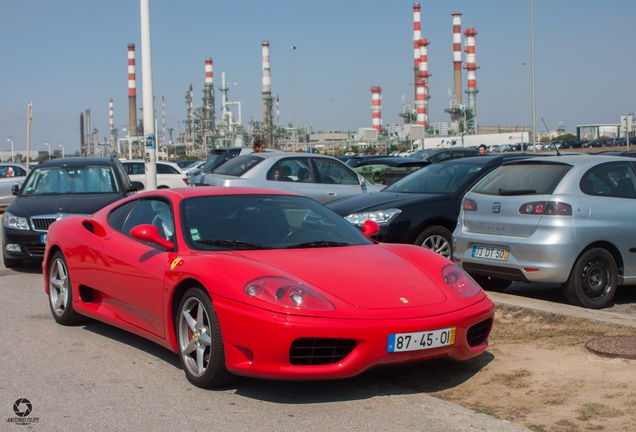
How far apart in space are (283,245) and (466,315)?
1.36 meters

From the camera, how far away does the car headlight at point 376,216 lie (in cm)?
926

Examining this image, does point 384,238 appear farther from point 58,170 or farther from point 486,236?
point 58,170

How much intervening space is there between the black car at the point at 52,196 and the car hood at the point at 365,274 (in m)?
5.77

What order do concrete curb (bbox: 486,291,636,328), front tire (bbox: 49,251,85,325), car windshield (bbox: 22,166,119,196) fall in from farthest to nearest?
car windshield (bbox: 22,166,119,196)
front tire (bbox: 49,251,85,325)
concrete curb (bbox: 486,291,636,328)

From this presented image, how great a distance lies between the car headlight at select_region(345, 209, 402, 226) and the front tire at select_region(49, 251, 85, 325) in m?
3.51

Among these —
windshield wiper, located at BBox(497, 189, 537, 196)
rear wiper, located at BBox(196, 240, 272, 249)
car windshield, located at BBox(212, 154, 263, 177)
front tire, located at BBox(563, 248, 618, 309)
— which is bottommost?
front tire, located at BBox(563, 248, 618, 309)

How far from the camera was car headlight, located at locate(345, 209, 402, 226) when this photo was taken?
30.4 feet

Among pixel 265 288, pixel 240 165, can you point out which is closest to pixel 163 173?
pixel 240 165

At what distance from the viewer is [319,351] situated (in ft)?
15.1

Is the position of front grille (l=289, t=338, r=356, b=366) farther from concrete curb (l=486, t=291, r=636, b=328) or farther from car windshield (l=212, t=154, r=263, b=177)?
car windshield (l=212, t=154, r=263, b=177)

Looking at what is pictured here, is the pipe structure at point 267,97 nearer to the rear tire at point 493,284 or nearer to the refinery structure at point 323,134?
the refinery structure at point 323,134

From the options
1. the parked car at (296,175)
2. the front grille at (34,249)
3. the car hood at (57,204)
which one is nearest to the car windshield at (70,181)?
the car hood at (57,204)

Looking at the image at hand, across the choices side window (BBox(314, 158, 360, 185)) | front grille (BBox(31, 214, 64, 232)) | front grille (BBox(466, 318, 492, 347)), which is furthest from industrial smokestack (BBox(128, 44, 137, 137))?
front grille (BBox(466, 318, 492, 347))

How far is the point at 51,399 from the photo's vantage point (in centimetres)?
479
